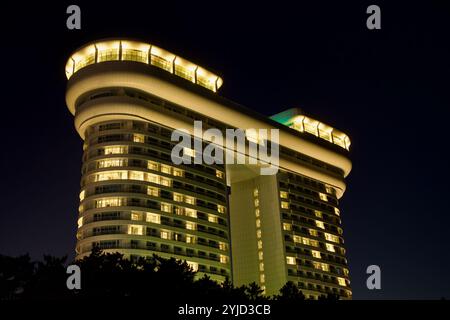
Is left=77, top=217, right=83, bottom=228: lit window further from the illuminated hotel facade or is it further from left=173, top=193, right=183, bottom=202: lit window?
left=173, top=193, right=183, bottom=202: lit window

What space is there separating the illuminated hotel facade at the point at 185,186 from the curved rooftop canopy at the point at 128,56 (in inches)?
7.9

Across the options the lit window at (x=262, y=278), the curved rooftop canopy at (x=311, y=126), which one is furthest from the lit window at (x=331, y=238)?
the curved rooftop canopy at (x=311, y=126)

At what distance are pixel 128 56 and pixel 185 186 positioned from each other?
27209 millimetres

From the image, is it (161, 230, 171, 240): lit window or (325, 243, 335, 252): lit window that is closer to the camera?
(161, 230, 171, 240): lit window

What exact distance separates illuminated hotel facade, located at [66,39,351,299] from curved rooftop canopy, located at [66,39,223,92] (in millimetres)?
201

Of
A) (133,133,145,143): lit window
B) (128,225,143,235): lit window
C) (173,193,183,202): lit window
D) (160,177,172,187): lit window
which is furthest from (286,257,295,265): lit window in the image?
(133,133,145,143): lit window

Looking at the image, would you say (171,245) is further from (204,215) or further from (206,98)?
(206,98)

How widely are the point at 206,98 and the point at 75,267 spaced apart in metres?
63.4

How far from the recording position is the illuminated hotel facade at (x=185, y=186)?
294 ft

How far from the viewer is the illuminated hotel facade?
8962 centimetres

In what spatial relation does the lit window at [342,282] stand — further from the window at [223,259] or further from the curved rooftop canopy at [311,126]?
the curved rooftop canopy at [311,126]

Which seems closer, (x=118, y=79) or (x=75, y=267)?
(x=75, y=267)
